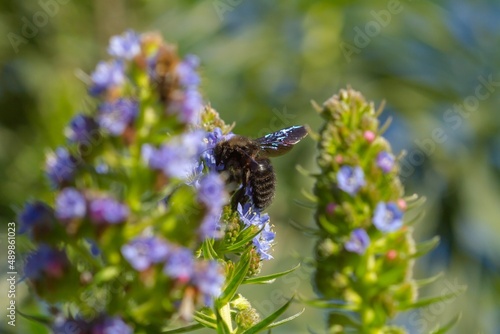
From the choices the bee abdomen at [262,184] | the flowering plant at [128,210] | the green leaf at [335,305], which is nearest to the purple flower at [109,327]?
the flowering plant at [128,210]

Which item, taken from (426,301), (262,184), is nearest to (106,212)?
(426,301)

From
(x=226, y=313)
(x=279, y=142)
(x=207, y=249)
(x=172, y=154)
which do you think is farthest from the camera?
(x=279, y=142)

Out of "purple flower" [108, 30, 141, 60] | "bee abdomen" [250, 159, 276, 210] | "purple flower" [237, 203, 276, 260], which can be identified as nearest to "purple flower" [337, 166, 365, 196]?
"purple flower" [237, 203, 276, 260]

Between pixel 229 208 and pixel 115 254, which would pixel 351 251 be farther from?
pixel 115 254

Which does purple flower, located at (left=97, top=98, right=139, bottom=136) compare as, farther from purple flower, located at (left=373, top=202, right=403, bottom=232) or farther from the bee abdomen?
the bee abdomen

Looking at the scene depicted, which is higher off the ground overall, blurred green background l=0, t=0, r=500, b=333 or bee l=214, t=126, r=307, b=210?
blurred green background l=0, t=0, r=500, b=333

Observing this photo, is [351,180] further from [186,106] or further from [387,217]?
[186,106]
